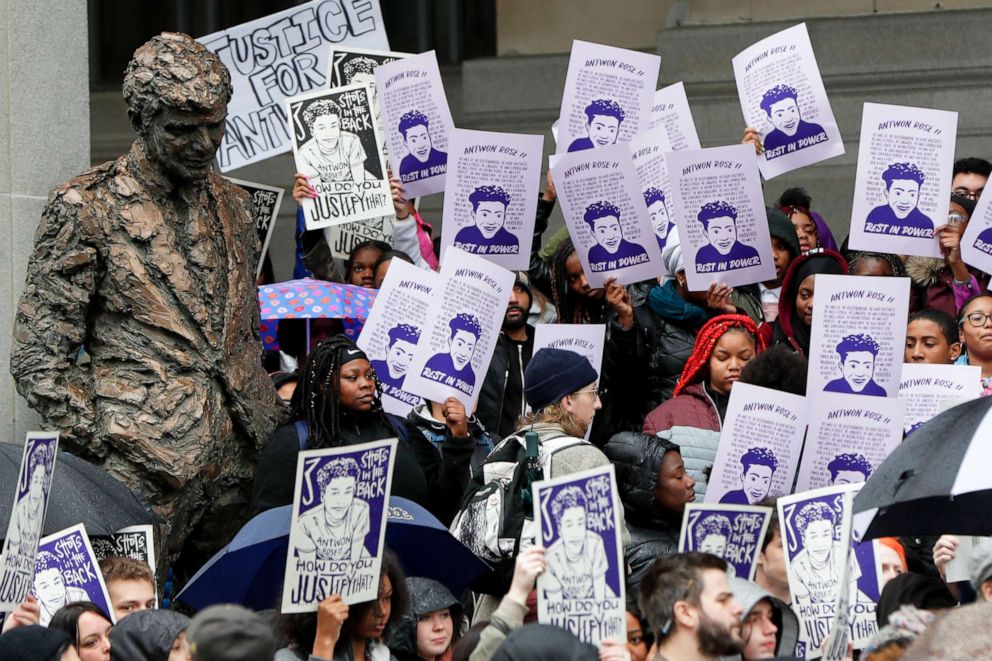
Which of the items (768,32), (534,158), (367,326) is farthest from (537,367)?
(768,32)

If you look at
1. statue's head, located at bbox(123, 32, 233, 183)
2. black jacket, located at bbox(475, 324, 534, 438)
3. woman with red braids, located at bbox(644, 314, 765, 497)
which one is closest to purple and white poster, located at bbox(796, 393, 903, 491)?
woman with red braids, located at bbox(644, 314, 765, 497)

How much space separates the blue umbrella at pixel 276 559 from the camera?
287 inches

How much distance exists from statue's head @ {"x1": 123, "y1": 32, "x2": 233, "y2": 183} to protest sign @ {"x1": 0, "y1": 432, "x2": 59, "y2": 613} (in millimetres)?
1561

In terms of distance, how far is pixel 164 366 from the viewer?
7.87 m

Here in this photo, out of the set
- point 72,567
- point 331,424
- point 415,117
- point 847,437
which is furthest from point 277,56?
point 72,567

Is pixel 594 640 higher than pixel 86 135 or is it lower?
lower

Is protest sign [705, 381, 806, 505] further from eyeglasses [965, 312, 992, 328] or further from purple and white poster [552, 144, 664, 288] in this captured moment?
purple and white poster [552, 144, 664, 288]

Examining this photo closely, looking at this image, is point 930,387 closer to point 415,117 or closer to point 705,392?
point 705,392

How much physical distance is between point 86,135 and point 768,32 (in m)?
5.54

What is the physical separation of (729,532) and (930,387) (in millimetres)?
1711

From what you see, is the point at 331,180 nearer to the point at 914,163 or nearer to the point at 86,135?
the point at 86,135

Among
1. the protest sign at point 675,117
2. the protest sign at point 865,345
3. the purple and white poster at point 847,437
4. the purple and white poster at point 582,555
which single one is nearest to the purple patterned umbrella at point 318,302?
the protest sign at point 675,117

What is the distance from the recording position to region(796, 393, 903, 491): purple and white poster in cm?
830

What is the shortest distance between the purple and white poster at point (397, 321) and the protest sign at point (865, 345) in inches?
67.2
